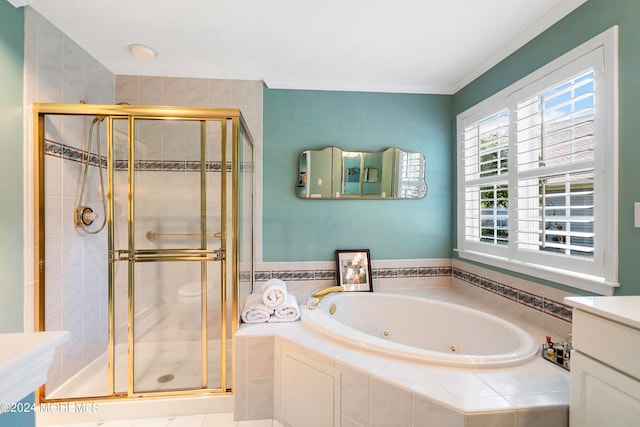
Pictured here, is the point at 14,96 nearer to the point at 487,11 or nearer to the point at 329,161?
the point at 329,161

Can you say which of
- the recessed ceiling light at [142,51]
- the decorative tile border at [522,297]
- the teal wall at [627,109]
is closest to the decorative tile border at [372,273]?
the decorative tile border at [522,297]

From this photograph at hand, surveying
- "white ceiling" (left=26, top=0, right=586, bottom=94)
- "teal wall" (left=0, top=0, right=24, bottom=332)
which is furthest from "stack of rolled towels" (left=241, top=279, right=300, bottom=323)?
"white ceiling" (left=26, top=0, right=586, bottom=94)

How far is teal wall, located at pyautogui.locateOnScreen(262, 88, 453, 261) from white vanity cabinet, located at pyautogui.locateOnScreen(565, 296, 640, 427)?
1607 millimetres

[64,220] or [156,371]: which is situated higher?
[64,220]

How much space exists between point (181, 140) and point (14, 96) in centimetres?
81

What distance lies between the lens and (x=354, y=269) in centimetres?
253

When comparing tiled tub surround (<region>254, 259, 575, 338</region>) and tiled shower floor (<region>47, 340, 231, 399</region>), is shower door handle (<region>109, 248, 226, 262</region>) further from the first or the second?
tiled tub surround (<region>254, 259, 575, 338</region>)

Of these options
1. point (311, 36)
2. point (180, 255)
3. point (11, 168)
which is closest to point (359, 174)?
point (311, 36)

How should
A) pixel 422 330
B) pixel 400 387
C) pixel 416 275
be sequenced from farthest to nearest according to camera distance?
pixel 416 275 < pixel 422 330 < pixel 400 387

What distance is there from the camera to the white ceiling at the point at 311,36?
162 cm

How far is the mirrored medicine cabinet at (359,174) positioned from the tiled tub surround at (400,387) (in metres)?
1.20

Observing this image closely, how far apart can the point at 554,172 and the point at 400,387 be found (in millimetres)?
1453

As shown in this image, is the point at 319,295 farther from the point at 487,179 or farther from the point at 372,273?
the point at 487,179

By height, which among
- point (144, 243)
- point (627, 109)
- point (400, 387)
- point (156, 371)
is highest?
point (627, 109)
